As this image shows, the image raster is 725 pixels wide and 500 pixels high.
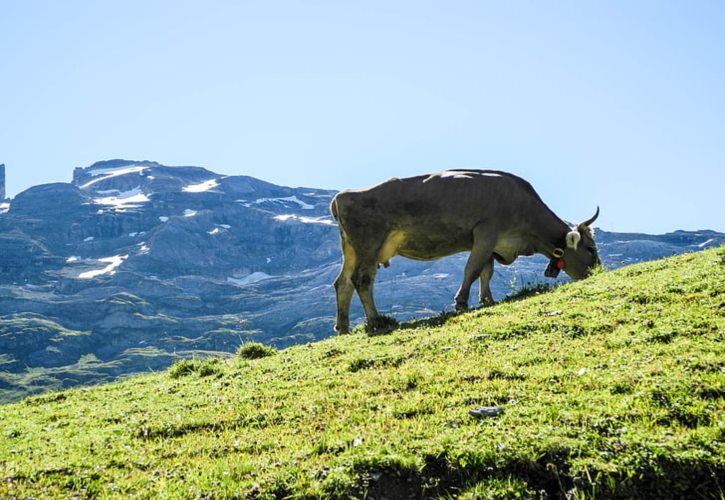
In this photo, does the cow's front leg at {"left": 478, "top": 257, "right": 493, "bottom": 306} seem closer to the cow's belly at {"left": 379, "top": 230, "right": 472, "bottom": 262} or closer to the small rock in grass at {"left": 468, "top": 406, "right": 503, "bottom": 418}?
the cow's belly at {"left": 379, "top": 230, "right": 472, "bottom": 262}

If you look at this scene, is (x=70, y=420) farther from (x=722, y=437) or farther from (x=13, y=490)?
(x=722, y=437)

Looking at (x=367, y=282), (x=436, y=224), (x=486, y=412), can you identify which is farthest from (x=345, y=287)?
(x=486, y=412)

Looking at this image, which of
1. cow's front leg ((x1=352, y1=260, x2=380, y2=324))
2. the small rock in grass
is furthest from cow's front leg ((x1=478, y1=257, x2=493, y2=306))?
the small rock in grass

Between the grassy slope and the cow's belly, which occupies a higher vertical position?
the cow's belly

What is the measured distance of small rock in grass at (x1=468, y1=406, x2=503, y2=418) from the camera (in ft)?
28.0

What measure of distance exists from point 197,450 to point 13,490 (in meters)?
2.32

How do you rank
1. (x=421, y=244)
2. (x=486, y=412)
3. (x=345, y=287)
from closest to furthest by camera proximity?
(x=486, y=412) < (x=421, y=244) < (x=345, y=287)

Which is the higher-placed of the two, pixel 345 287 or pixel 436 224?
pixel 436 224

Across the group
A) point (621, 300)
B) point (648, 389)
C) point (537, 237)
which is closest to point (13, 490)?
point (648, 389)

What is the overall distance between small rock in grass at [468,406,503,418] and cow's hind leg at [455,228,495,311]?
10602mm

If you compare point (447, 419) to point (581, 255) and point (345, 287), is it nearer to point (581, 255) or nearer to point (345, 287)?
point (345, 287)

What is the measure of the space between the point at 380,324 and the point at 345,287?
8.67 feet

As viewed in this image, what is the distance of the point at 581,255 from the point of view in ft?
73.0

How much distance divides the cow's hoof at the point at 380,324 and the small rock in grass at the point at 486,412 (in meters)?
9.14
